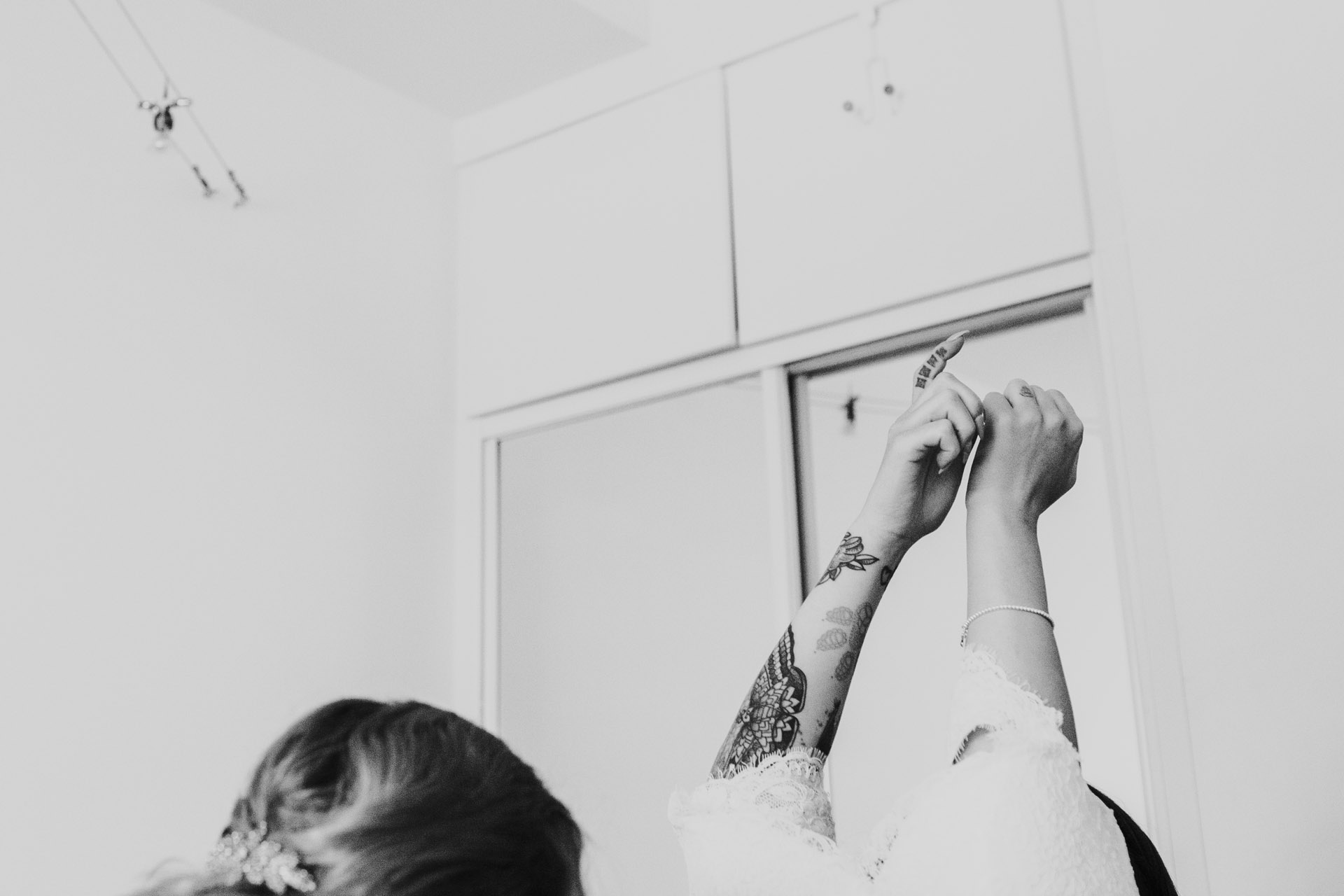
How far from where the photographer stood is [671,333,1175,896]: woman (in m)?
0.78

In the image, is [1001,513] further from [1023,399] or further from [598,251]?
[598,251]

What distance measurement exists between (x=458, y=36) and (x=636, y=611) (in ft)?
3.67

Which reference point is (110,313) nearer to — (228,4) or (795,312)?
(228,4)

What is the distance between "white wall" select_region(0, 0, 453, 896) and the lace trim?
1.17 m

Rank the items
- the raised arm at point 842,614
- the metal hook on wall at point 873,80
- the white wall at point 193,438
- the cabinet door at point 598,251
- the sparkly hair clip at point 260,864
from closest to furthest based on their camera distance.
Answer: the sparkly hair clip at point 260,864 → the raised arm at point 842,614 → the white wall at point 193,438 → the metal hook on wall at point 873,80 → the cabinet door at point 598,251

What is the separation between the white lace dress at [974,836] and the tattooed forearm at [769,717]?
0.24ft

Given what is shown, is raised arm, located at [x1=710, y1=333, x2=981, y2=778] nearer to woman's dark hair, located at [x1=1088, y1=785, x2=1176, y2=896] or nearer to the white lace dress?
the white lace dress

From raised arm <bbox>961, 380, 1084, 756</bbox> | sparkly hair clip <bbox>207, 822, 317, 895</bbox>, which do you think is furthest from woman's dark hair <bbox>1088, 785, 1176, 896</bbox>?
sparkly hair clip <bbox>207, 822, 317, 895</bbox>

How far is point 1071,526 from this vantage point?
6.43 ft

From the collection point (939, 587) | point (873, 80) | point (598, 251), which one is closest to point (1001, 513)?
point (939, 587)

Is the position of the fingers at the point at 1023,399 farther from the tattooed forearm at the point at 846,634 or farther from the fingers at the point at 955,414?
the tattooed forearm at the point at 846,634

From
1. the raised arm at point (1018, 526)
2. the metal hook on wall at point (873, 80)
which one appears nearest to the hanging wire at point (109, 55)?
the metal hook on wall at point (873, 80)

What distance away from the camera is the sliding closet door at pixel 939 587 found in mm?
1891

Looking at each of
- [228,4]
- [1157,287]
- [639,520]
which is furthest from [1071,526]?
[228,4]
